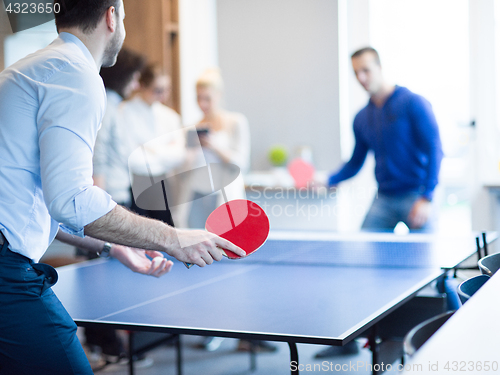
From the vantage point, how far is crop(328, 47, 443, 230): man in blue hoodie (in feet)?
10.7

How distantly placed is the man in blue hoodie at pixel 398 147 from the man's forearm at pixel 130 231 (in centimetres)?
225

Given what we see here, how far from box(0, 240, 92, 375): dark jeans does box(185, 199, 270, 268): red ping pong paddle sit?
432mm

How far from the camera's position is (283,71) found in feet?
17.1

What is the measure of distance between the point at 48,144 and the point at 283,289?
1083 millimetres

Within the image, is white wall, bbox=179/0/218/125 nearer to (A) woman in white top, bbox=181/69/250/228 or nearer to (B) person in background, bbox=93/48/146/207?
(A) woman in white top, bbox=181/69/250/228

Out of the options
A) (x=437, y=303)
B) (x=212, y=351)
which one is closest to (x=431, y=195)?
(x=437, y=303)

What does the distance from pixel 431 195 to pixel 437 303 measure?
1023 mm

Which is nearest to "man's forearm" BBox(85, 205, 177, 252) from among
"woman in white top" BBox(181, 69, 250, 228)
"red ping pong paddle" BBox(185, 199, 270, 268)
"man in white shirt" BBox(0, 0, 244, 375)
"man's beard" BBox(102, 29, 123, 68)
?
"man in white shirt" BBox(0, 0, 244, 375)

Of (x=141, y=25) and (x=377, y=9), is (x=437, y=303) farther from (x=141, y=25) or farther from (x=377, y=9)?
(x=141, y=25)

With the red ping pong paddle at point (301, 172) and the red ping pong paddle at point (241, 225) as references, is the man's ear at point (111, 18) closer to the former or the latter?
the red ping pong paddle at point (241, 225)

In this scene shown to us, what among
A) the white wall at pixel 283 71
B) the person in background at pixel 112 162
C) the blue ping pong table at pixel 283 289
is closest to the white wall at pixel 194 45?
the white wall at pixel 283 71

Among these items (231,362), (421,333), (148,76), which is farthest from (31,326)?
(148,76)

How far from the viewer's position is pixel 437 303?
231 centimetres

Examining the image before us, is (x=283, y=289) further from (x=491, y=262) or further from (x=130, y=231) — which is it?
(x=130, y=231)
